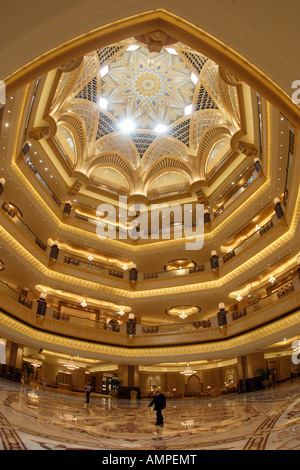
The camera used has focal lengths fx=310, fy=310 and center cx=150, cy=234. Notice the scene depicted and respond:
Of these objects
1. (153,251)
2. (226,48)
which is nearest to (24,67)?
(226,48)

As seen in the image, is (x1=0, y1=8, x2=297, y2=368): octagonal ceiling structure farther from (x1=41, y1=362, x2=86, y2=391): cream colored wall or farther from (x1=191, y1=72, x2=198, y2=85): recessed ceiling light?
(x1=41, y1=362, x2=86, y2=391): cream colored wall

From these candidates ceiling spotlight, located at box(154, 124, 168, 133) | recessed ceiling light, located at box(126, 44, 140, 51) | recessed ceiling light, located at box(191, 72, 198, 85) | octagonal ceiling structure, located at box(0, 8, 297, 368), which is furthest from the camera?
ceiling spotlight, located at box(154, 124, 168, 133)

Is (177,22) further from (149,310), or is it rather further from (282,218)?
(149,310)

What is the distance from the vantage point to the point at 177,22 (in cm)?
523

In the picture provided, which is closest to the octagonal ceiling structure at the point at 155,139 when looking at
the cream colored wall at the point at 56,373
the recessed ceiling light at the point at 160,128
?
the recessed ceiling light at the point at 160,128

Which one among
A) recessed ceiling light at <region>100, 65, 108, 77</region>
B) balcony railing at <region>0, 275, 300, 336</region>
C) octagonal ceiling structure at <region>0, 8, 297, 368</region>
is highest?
recessed ceiling light at <region>100, 65, 108, 77</region>

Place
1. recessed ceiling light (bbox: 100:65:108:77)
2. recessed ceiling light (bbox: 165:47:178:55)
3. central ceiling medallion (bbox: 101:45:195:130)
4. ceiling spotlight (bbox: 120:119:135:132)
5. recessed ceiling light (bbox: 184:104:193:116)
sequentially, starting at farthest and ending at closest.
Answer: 1. ceiling spotlight (bbox: 120:119:135:132)
2. recessed ceiling light (bbox: 184:104:193:116)
3. central ceiling medallion (bbox: 101:45:195:130)
4. recessed ceiling light (bbox: 100:65:108:77)
5. recessed ceiling light (bbox: 165:47:178:55)

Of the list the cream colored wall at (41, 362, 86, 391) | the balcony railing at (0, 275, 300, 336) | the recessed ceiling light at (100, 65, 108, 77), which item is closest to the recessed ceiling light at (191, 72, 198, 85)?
the recessed ceiling light at (100, 65, 108, 77)

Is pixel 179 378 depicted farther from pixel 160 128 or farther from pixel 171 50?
pixel 171 50

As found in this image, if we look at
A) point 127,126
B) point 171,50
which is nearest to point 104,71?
point 127,126

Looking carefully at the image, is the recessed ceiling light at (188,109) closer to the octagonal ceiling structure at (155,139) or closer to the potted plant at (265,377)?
the octagonal ceiling structure at (155,139)

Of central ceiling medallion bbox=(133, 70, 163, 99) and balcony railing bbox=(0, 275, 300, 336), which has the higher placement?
central ceiling medallion bbox=(133, 70, 163, 99)

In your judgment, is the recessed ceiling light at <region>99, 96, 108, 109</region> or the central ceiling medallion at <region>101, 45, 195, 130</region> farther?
the recessed ceiling light at <region>99, 96, 108, 109</region>

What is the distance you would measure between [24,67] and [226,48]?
3.34m
